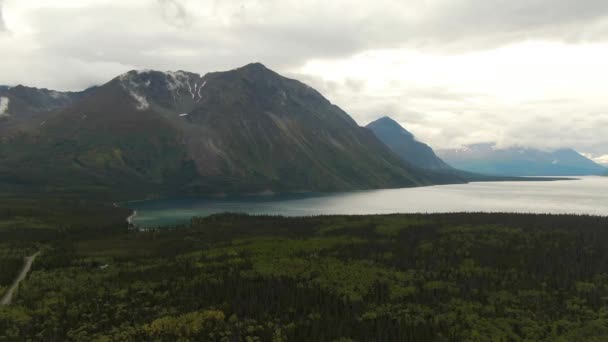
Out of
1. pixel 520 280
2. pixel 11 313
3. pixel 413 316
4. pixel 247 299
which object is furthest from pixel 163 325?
pixel 520 280

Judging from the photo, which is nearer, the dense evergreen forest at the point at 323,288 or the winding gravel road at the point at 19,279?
the dense evergreen forest at the point at 323,288

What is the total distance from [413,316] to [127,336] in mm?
47201

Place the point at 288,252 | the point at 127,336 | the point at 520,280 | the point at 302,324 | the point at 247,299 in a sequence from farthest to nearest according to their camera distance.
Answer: the point at 288,252, the point at 520,280, the point at 247,299, the point at 302,324, the point at 127,336

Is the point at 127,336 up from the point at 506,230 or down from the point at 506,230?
down

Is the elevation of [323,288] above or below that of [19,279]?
above

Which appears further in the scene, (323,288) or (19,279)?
(19,279)

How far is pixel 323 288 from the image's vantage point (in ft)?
307

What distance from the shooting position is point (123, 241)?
16588 cm

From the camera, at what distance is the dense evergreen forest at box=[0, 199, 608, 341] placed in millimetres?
72875

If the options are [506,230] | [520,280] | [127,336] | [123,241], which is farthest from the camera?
[123,241]

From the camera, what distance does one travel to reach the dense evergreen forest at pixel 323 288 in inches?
2869

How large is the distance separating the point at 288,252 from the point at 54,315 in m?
64.9

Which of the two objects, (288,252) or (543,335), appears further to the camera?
(288,252)

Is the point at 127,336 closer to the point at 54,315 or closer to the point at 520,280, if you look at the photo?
the point at 54,315
